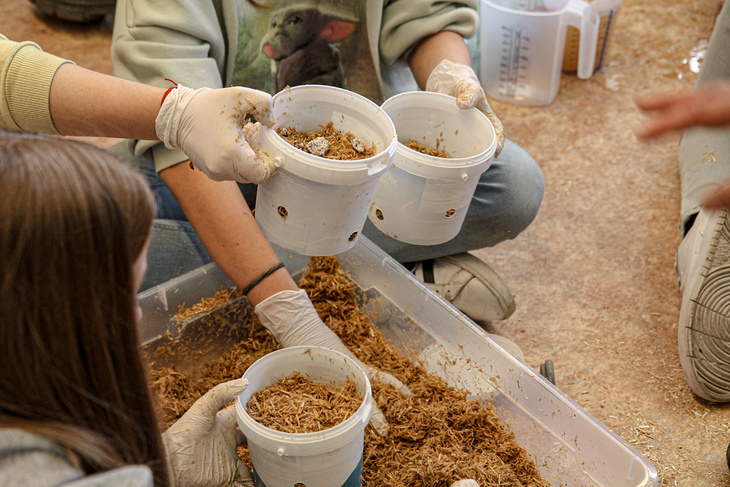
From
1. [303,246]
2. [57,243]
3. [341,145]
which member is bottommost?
[303,246]

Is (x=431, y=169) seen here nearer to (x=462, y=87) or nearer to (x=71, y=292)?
(x=462, y=87)

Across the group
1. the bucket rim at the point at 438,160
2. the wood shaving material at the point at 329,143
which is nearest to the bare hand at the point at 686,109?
the bucket rim at the point at 438,160

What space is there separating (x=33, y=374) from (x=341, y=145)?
0.57 metres

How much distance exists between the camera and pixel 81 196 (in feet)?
1.93

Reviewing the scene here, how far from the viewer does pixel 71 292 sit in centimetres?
61

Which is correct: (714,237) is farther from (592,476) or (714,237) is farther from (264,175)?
(264,175)

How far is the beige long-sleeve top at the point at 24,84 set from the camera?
100cm

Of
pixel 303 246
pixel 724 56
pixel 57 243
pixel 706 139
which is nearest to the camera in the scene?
pixel 57 243

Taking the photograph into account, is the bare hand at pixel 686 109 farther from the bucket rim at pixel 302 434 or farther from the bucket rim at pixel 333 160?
the bucket rim at pixel 302 434

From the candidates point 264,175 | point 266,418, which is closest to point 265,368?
point 266,418

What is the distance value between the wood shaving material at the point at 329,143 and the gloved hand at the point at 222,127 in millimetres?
73

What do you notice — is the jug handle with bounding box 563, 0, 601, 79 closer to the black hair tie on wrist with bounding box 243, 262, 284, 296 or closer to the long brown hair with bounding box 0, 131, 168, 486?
the black hair tie on wrist with bounding box 243, 262, 284, 296

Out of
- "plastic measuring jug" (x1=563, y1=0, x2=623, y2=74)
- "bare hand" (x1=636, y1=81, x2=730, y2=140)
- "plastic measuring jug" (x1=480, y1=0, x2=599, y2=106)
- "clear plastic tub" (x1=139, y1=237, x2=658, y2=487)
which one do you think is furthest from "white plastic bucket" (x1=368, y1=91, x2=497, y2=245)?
"plastic measuring jug" (x1=563, y1=0, x2=623, y2=74)

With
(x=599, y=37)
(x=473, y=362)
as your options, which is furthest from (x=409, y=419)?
(x=599, y=37)
